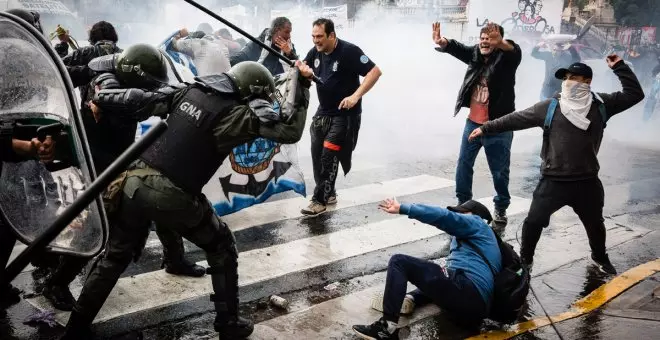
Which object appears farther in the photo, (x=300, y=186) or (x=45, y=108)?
(x=300, y=186)

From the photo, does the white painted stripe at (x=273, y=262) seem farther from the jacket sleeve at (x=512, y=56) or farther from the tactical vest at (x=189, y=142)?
the jacket sleeve at (x=512, y=56)

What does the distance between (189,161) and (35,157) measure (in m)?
0.77

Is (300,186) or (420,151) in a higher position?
(300,186)

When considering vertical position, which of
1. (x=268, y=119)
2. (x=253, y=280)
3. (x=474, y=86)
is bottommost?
(x=253, y=280)

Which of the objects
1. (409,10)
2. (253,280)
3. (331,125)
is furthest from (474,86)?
(409,10)

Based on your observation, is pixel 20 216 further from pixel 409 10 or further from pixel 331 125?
pixel 409 10

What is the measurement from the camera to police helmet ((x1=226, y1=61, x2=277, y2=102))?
135 inches

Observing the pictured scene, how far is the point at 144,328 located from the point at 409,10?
17.5m

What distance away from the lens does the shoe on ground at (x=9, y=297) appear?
13.1 ft

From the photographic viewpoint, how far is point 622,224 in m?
6.46

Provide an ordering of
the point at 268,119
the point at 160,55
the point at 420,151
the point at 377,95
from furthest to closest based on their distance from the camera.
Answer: the point at 377,95
the point at 420,151
the point at 160,55
the point at 268,119

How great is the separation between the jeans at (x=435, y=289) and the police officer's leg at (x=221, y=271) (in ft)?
2.98

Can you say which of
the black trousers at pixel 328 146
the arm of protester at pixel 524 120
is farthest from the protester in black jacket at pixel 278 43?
the arm of protester at pixel 524 120

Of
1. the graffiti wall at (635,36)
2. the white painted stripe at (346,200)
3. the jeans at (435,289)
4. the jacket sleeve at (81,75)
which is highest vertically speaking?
the jacket sleeve at (81,75)
